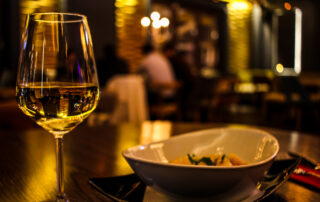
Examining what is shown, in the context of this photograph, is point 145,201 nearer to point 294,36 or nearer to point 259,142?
point 259,142

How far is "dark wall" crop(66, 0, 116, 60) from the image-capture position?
6.18m

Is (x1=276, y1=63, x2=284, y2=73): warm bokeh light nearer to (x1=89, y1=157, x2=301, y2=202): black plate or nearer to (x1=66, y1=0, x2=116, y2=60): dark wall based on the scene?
(x1=66, y1=0, x2=116, y2=60): dark wall

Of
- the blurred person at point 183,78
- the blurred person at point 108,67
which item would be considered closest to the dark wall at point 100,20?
the blurred person at point 183,78

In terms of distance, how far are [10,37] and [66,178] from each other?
203 inches

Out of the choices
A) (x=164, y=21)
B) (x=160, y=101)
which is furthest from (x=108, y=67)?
(x=164, y=21)

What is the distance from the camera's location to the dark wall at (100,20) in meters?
6.18

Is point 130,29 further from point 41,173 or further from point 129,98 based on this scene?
point 41,173

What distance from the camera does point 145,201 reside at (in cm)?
49

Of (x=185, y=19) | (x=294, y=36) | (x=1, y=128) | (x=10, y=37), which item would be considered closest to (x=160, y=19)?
(x=185, y=19)

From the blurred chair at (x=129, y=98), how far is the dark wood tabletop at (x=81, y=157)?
2.35 m

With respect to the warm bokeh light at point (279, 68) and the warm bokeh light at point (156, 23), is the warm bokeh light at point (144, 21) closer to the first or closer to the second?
the warm bokeh light at point (156, 23)

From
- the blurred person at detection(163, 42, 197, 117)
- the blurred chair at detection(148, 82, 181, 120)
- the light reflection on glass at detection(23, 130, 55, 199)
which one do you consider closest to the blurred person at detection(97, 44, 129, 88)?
the blurred chair at detection(148, 82, 181, 120)

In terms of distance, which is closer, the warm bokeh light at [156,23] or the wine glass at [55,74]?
the wine glass at [55,74]

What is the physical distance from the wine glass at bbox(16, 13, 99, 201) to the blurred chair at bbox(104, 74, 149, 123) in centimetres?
317
